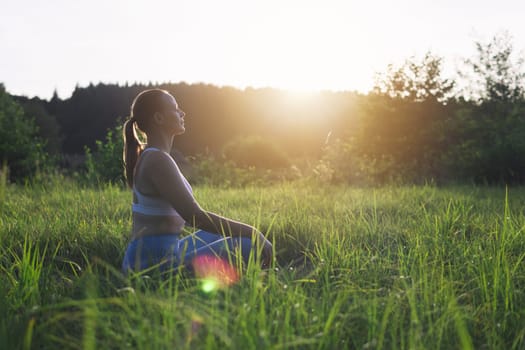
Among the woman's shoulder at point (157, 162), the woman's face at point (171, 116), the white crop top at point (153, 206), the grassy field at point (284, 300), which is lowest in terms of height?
the grassy field at point (284, 300)

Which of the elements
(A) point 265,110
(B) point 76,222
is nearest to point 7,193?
(B) point 76,222

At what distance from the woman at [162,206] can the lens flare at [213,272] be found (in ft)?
0.19

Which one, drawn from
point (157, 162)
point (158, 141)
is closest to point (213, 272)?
point (157, 162)

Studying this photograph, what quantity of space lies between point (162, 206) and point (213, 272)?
0.55 meters

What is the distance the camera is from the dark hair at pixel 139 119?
9.86 feet

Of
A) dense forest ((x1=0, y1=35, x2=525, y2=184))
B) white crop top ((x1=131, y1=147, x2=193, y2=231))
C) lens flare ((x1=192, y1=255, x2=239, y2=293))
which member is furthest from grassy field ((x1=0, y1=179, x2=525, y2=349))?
dense forest ((x1=0, y1=35, x2=525, y2=184))

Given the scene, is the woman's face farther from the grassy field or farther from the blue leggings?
the grassy field

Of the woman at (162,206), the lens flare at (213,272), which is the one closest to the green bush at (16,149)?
the woman at (162,206)

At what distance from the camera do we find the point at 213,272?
8.98 ft

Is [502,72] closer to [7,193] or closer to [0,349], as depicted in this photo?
[7,193]

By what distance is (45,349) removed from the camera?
202 centimetres

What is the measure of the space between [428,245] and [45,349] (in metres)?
2.49

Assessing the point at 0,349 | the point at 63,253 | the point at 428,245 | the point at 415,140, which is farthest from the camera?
the point at 415,140

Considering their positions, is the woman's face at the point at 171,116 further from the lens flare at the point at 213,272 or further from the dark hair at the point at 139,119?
the lens flare at the point at 213,272
